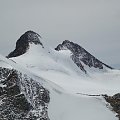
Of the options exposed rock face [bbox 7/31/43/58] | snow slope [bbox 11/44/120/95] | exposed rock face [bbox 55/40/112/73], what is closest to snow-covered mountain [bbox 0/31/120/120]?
snow slope [bbox 11/44/120/95]

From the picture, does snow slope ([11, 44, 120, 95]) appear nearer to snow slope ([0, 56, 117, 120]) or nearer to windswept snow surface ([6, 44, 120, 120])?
windswept snow surface ([6, 44, 120, 120])

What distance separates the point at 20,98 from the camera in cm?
5859

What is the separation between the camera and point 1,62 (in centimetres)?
6500

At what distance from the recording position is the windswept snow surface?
63.4 metres

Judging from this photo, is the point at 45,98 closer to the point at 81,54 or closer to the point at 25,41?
the point at 25,41

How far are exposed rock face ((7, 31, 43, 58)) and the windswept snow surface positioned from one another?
2.65 metres

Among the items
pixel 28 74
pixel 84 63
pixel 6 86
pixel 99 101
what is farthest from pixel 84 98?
pixel 84 63

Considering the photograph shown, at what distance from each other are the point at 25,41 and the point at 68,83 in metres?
26.1

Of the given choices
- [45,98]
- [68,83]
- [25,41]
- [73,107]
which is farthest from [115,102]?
[25,41]

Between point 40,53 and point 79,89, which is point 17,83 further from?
point 40,53

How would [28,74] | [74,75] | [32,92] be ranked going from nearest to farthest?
[32,92] → [28,74] → [74,75]

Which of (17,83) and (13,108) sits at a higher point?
(17,83)

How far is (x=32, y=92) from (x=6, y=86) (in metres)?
4.58

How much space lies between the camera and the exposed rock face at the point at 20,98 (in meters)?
56.8
